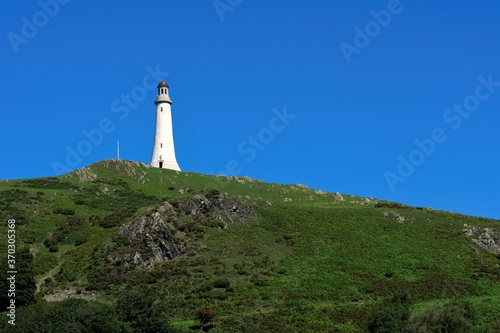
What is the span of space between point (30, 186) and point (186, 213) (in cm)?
3531

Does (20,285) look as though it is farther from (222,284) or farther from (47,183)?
(47,183)

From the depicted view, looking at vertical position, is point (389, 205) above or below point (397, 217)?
above

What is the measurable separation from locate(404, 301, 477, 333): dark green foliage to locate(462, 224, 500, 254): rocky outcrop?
34.8m

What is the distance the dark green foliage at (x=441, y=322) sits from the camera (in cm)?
6047

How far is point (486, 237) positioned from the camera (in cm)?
9794

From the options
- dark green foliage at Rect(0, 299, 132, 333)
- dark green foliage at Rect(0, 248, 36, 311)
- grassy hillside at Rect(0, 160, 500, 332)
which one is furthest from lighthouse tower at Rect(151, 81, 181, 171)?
dark green foliage at Rect(0, 299, 132, 333)

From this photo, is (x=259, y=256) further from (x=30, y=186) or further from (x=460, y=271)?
(x=30, y=186)

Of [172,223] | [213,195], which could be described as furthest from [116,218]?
[213,195]

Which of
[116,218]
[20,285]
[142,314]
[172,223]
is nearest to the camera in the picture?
[142,314]

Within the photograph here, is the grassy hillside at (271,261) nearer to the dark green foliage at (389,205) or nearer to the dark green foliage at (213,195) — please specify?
the dark green foliage at (389,205)

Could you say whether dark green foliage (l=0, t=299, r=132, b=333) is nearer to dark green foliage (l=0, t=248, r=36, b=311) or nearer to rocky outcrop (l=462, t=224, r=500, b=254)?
dark green foliage (l=0, t=248, r=36, b=311)

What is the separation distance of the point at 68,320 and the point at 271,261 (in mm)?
33486

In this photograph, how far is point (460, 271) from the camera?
8706 centimetres

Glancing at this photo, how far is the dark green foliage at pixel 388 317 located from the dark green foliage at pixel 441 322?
1083 mm
